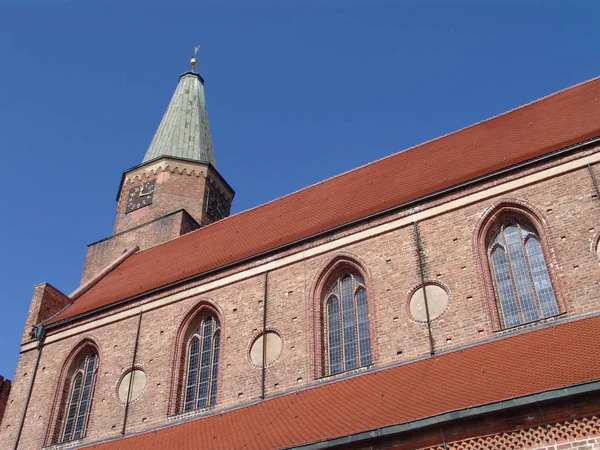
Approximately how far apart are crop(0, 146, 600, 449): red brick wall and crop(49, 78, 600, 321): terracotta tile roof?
2.47 ft

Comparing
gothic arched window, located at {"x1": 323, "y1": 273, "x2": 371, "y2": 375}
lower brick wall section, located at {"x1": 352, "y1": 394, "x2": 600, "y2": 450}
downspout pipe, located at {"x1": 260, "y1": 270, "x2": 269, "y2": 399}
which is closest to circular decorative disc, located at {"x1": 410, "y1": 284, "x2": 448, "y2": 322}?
gothic arched window, located at {"x1": 323, "y1": 273, "x2": 371, "y2": 375}

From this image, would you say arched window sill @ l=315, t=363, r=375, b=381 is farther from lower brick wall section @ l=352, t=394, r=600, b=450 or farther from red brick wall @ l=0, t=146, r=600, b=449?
lower brick wall section @ l=352, t=394, r=600, b=450

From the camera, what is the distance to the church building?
10797 millimetres

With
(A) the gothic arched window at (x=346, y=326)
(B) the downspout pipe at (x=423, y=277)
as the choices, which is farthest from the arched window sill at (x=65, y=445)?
(B) the downspout pipe at (x=423, y=277)

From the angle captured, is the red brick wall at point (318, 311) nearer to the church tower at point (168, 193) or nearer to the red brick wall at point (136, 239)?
the red brick wall at point (136, 239)

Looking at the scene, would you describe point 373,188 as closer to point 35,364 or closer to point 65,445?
point 65,445

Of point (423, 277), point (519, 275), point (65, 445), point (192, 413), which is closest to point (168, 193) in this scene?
point (65, 445)

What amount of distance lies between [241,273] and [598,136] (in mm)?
8289

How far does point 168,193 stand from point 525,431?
19.0 meters

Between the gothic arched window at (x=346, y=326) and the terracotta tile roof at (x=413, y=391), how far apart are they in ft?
2.48

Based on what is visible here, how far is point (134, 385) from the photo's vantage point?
53.7ft

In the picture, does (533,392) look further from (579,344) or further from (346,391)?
(346,391)

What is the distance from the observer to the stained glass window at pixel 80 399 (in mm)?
16888

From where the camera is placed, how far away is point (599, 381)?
9.30 m
